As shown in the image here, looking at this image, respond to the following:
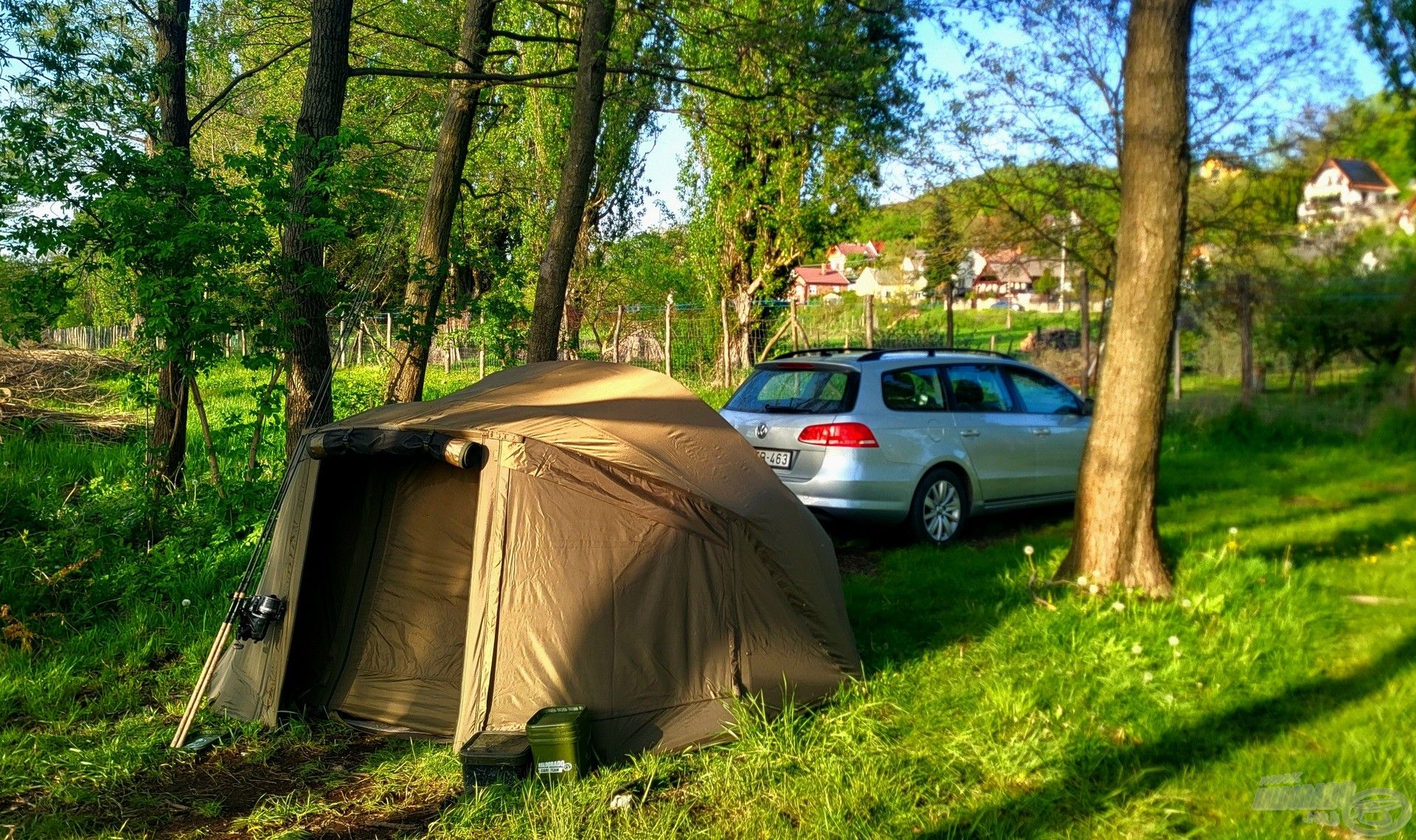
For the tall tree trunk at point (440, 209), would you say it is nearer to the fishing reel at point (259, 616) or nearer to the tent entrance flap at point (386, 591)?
the tent entrance flap at point (386, 591)

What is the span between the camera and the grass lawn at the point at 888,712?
165 inches

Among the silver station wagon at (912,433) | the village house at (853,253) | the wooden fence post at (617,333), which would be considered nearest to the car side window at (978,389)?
the silver station wagon at (912,433)

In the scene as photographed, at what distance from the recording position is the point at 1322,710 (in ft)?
16.8

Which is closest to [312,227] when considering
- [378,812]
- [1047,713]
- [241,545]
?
[241,545]

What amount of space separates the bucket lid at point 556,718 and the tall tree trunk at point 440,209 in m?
4.92

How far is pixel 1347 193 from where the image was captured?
8.34m

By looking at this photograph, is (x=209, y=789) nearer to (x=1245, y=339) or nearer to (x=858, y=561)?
(x=858, y=561)

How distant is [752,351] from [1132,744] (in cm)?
1473

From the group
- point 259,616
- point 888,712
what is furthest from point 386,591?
point 888,712

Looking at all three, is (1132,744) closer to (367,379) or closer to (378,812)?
(378,812)

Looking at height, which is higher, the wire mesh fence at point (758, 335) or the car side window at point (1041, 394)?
the wire mesh fence at point (758, 335)

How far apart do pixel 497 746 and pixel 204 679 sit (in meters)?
1.75

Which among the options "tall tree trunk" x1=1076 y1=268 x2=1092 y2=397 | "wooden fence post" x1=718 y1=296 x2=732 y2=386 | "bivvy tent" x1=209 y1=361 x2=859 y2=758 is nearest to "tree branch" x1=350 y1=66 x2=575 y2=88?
"bivvy tent" x1=209 y1=361 x2=859 y2=758

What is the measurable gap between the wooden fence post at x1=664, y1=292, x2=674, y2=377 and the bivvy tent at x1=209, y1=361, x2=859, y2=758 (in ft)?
41.1
